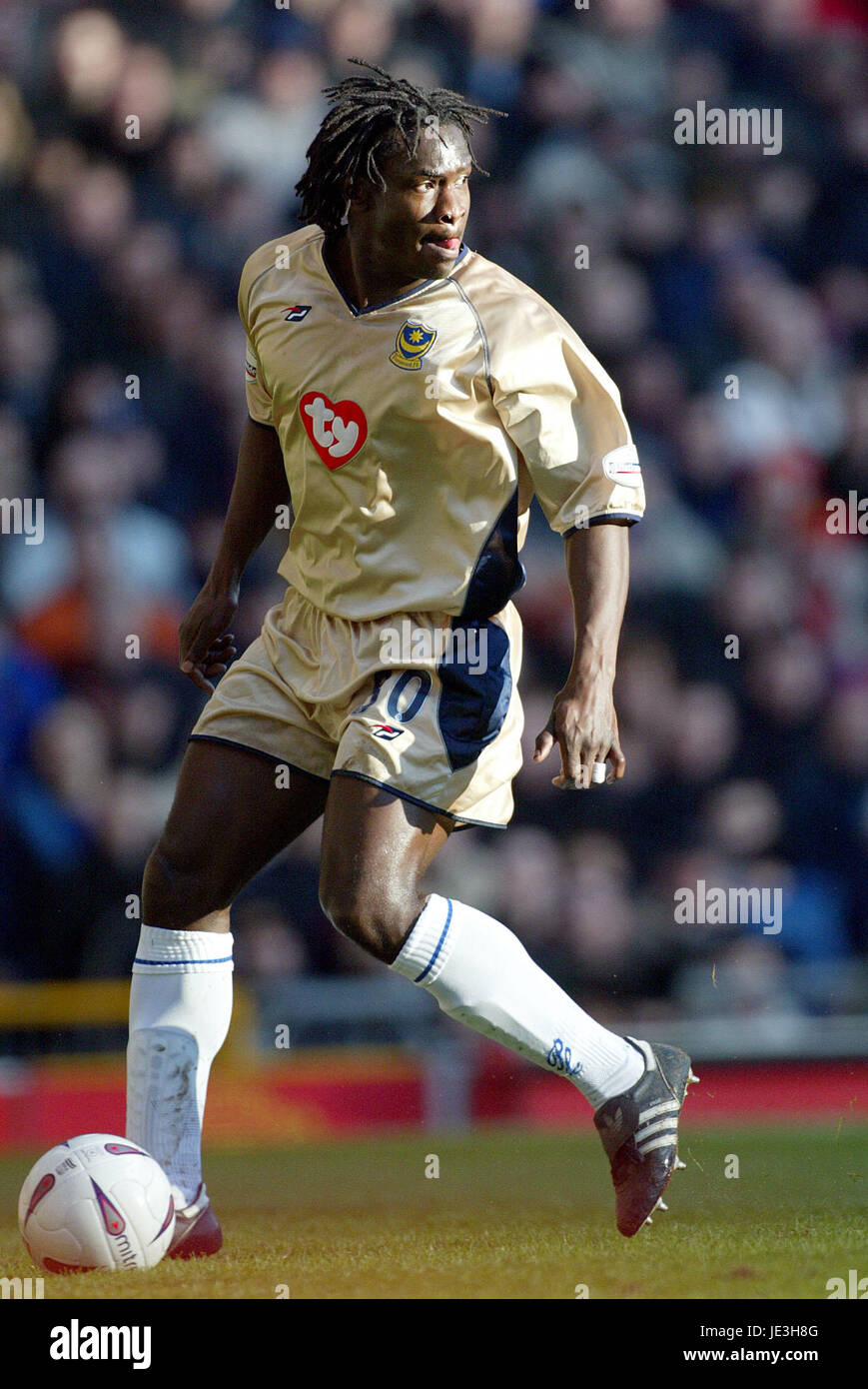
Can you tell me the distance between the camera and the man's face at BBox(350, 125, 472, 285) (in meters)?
3.05

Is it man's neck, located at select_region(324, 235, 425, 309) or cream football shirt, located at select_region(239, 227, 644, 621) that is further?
man's neck, located at select_region(324, 235, 425, 309)

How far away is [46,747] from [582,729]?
3.72m

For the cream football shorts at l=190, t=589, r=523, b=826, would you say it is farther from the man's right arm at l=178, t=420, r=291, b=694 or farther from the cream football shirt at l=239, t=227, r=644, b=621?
the man's right arm at l=178, t=420, r=291, b=694

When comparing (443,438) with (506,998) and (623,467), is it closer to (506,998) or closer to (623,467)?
(623,467)

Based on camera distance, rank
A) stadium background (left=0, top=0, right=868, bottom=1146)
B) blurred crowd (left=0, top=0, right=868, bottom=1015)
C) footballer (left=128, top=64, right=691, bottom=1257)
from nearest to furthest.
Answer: footballer (left=128, top=64, right=691, bottom=1257) < stadium background (left=0, top=0, right=868, bottom=1146) < blurred crowd (left=0, top=0, right=868, bottom=1015)

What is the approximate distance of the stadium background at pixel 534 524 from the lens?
6.09 m

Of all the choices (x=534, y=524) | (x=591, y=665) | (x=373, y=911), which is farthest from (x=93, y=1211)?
(x=534, y=524)

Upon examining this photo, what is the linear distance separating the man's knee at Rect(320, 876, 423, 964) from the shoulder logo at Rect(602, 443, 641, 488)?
2.65ft

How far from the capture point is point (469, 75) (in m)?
7.42

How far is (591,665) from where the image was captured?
297 cm

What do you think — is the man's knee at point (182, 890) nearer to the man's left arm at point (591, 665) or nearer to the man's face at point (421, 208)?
the man's left arm at point (591, 665)

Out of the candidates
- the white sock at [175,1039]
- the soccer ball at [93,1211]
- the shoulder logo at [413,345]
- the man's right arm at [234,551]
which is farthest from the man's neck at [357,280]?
the soccer ball at [93,1211]

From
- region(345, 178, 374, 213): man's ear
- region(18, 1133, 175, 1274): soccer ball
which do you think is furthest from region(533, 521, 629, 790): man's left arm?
region(18, 1133, 175, 1274): soccer ball

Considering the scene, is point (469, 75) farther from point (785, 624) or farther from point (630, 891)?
point (630, 891)
